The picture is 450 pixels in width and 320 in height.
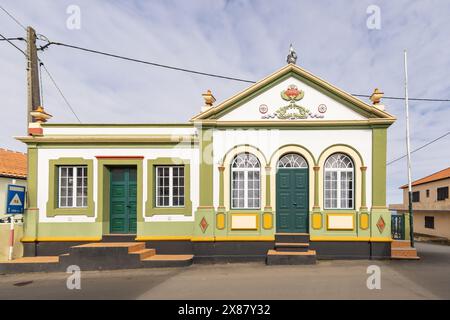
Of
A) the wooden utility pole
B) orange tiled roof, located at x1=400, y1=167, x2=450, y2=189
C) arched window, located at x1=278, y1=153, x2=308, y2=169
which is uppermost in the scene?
the wooden utility pole

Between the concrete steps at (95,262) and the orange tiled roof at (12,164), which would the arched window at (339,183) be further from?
the orange tiled roof at (12,164)

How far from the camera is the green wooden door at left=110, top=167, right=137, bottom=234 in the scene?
1064 cm

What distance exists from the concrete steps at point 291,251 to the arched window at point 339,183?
138 centimetres

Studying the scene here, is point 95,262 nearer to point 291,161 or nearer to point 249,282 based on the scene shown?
point 249,282

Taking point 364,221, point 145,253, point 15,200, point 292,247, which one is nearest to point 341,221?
point 364,221

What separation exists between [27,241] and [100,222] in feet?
8.02

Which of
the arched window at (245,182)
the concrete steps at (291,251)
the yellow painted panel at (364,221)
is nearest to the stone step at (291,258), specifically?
the concrete steps at (291,251)

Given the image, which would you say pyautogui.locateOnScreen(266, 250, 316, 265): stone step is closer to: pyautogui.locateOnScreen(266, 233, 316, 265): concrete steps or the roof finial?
pyautogui.locateOnScreen(266, 233, 316, 265): concrete steps

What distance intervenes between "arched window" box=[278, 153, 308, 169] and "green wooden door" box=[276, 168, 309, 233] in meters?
0.15

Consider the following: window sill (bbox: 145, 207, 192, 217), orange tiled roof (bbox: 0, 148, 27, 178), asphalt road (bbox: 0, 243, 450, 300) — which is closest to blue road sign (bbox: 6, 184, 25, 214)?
asphalt road (bbox: 0, 243, 450, 300)

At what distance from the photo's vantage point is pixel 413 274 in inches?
317

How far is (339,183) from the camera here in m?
10.0

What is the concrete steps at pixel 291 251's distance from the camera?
9227 mm
